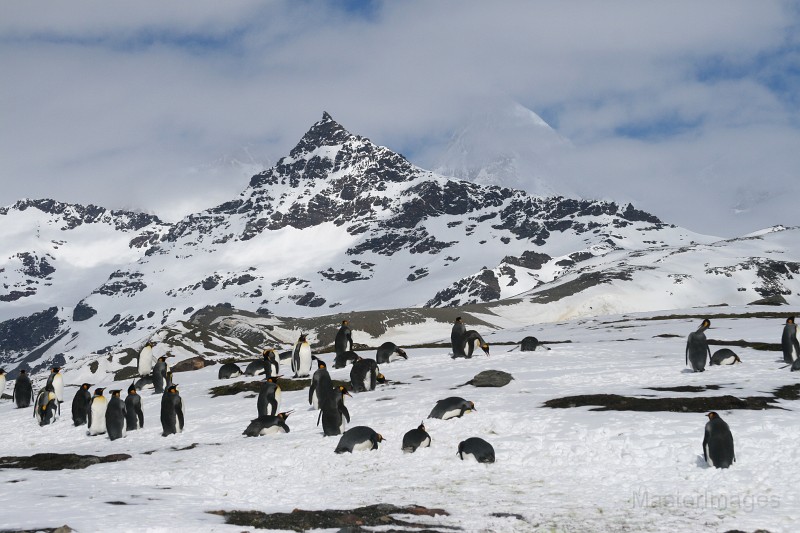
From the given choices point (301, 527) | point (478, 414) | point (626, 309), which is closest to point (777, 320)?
point (478, 414)

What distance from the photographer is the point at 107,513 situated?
45.4ft

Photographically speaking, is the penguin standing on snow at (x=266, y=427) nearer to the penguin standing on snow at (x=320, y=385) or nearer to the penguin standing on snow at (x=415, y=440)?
the penguin standing on snow at (x=320, y=385)

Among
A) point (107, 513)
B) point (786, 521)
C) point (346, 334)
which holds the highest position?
point (346, 334)

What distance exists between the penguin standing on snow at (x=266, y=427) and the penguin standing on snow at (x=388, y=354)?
15397 millimetres

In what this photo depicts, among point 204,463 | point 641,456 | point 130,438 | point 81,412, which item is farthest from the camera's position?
point 81,412

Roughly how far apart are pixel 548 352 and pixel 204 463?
22955mm

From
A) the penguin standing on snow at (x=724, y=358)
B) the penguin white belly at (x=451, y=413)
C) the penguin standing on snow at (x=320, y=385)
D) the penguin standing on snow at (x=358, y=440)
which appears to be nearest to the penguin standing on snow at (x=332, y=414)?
the penguin standing on snow at (x=320, y=385)

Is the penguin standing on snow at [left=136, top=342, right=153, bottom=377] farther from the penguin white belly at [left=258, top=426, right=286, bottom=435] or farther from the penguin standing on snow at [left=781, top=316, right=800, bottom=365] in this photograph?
the penguin standing on snow at [left=781, top=316, right=800, bottom=365]

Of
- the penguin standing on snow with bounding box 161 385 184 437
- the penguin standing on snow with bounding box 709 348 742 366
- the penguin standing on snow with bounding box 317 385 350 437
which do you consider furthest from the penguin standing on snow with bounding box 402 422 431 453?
the penguin standing on snow with bounding box 709 348 742 366

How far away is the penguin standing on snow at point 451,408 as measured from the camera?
23047 mm

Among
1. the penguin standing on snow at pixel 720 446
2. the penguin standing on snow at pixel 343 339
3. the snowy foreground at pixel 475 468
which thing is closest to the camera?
the snowy foreground at pixel 475 468

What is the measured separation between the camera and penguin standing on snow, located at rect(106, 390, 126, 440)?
83.9 ft

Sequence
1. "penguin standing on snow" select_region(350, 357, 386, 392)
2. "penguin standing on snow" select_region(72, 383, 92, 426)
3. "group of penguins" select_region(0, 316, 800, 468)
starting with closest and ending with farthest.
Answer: "group of penguins" select_region(0, 316, 800, 468) → "penguin standing on snow" select_region(72, 383, 92, 426) → "penguin standing on snow" select_region(350, 357, 386, 392)

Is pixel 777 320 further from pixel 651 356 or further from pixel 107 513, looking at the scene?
pixel 107 513
